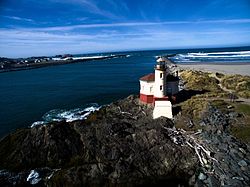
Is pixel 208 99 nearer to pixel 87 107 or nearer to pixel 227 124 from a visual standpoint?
pixel 227 124

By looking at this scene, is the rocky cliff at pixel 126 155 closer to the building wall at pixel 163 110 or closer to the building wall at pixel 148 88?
the building wall at pixel 163 110

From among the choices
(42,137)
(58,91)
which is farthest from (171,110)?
(58,91)

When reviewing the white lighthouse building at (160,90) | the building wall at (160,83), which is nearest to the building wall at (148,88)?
the white lighthouse building at (160,90)

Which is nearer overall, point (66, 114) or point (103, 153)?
point (103, 153)

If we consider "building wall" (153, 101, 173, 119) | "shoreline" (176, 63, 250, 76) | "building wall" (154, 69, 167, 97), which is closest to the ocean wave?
"building wall" (154, 69, 167, 97)

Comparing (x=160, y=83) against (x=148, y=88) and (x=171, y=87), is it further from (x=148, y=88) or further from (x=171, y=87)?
(x=171, y=87)

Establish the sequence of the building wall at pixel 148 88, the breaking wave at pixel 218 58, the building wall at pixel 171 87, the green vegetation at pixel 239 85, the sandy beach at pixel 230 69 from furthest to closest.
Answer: the breaking wave at pixel 218 58 → the sandy beach at pixel 230 69 → the green vegetation at pixel 239 85 → the building wall at pixel 171 87 → the building wall at pixel 148 88

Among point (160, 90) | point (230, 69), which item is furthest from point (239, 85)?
point (230, 69)
